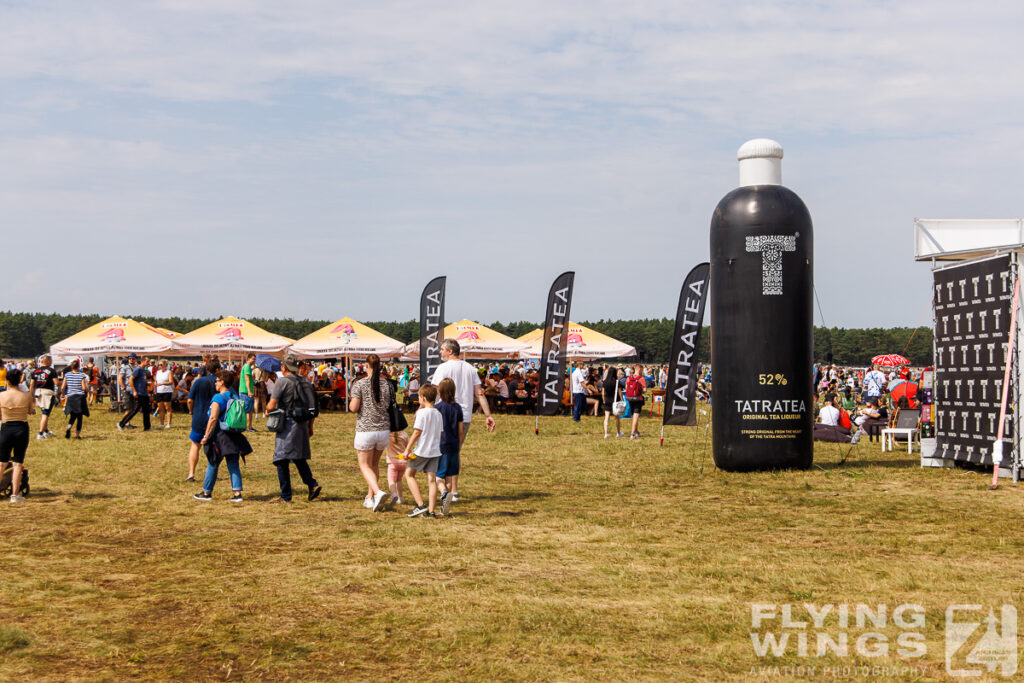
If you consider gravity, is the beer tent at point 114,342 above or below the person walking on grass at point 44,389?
above

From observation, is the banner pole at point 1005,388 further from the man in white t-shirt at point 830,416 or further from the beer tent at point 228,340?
the beer tent at point 228,340

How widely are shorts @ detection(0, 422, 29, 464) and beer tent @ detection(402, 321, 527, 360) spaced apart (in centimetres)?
2187

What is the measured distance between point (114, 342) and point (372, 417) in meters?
23.0

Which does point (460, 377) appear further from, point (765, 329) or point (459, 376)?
point (765, 329)

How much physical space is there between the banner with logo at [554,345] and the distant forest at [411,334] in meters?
107

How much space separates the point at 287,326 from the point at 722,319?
137m

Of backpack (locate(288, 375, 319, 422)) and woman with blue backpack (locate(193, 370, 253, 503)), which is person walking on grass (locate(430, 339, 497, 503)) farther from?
woman with blue backpack (locate(193, 370, 253, 503))

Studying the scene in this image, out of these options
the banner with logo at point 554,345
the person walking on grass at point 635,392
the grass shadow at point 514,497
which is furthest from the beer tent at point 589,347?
the grass shadow at point 514,497

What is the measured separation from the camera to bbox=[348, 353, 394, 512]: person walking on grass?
10.2 metres

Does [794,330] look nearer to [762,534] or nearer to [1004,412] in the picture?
[1004,412]

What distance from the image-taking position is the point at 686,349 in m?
17.3

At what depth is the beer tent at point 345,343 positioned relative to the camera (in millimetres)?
31312

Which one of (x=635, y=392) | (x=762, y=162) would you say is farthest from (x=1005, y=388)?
(x=635, y=392)

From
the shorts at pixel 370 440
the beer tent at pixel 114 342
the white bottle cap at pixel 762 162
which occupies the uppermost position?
the white bottle cap at pixel 762 162
